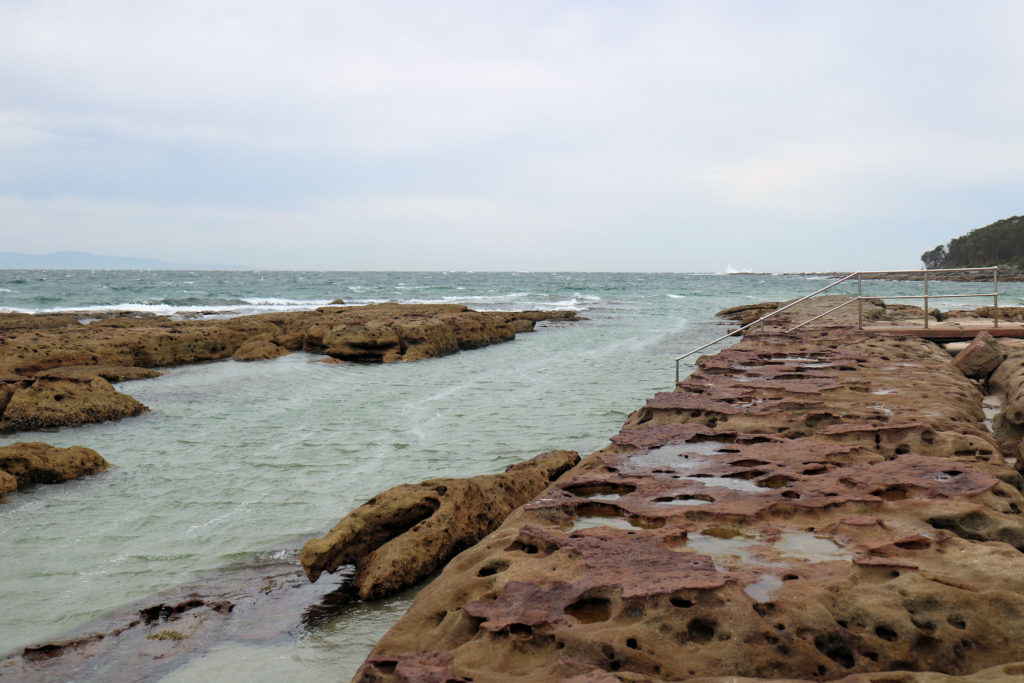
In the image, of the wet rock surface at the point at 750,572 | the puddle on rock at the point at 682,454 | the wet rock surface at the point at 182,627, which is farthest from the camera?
the puddle on rock at the point at 682,454

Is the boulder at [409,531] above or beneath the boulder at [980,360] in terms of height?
beneath

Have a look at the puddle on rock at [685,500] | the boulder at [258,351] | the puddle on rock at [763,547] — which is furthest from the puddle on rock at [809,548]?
the boulder at [258,351]

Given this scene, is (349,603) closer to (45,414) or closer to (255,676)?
(255,676)

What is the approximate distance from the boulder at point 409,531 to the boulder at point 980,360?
7.70 m

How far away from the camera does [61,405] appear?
10.6 meters

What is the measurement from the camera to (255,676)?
3766 mm

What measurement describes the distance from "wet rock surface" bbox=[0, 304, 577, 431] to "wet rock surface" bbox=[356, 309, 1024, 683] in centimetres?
897

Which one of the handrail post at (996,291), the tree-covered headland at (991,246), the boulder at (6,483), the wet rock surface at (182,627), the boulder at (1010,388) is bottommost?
the wet rock surface at (182,627)

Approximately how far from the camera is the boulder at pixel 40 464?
723cm

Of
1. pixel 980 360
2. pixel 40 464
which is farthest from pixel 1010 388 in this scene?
pixel 40 464

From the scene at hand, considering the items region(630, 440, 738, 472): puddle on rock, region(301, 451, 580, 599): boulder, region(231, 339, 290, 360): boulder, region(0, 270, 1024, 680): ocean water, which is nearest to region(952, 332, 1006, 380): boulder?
region(0, 270, 1024, 680): ocean water

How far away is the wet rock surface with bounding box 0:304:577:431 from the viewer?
35.1ft

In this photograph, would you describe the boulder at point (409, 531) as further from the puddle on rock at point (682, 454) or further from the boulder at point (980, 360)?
the boulder at point (980, 360)

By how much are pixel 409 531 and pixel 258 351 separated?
14255mm
